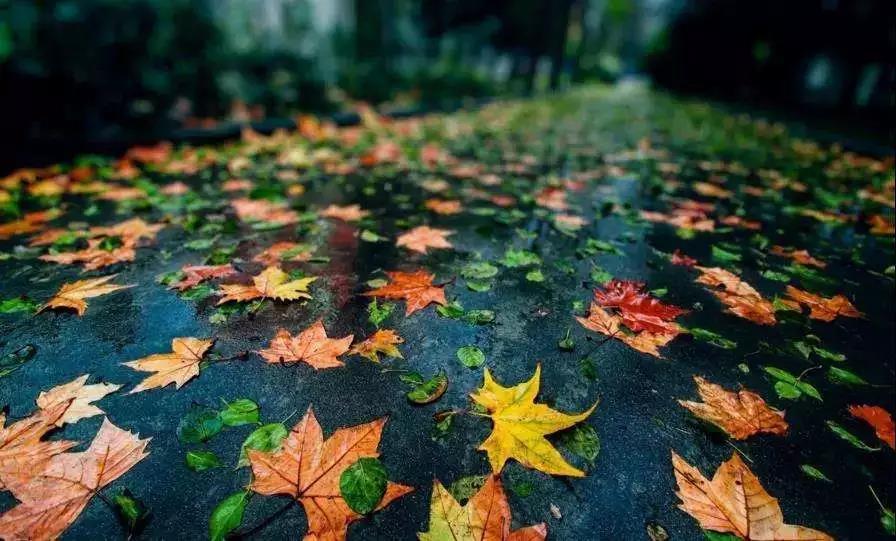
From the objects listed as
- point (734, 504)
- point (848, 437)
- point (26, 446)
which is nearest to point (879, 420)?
point (848, 437)

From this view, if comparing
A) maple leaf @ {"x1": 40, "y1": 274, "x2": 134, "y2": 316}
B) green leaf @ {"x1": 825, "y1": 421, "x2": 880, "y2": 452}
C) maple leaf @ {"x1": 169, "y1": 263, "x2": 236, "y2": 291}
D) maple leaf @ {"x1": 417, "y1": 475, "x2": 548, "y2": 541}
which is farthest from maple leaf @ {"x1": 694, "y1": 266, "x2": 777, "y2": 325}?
maple leaf @ {"x1": 40, "y1": 274, "x2": 134, "y2": 316}

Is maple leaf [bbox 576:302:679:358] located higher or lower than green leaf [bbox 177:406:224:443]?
higher

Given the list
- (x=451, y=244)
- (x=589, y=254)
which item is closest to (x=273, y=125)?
(x=451, y=244)

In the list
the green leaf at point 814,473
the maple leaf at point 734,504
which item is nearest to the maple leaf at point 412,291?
the maple leaf at point 734,504

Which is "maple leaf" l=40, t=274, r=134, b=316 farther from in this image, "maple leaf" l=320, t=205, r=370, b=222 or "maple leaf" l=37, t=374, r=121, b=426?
"maple leaf" l=320, t=205, r=370, b=222

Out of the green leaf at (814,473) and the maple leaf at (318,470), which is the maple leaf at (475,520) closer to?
the maple leaf at (318,470)

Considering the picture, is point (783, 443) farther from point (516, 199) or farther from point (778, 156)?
point (778, 156)
